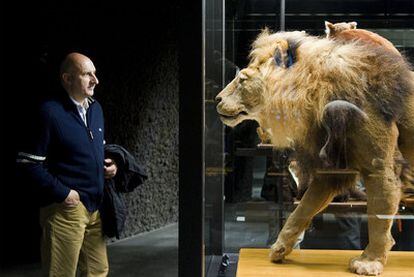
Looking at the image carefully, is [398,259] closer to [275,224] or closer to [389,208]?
[389,208]

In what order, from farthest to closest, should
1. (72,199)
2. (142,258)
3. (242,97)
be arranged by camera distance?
(142,258), (72,199), (242,97)

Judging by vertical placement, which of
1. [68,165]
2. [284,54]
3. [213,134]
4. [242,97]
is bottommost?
[68,165]

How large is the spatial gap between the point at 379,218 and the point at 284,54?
514mm

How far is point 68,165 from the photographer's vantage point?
194 centimetres

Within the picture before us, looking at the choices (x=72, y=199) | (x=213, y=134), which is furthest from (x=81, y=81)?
(x=213, y=134)

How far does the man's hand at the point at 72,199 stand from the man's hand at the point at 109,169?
165 mm

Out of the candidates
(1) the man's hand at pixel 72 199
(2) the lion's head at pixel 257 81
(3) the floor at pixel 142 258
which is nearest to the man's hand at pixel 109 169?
(1) the man's hand at pixel 72 199

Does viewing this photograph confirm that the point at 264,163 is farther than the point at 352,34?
Yes

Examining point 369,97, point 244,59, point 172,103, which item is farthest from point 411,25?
point 172,103

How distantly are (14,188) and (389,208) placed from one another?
228 centimetres

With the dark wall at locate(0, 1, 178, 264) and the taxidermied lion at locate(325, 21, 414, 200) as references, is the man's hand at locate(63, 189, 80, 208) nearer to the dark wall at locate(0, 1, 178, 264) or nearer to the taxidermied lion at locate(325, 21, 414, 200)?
the taxidermied lion at locate(325, 21, 414, 200)

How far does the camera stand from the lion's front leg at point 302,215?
1.83 m

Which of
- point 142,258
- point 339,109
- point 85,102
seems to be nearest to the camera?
point 339,109

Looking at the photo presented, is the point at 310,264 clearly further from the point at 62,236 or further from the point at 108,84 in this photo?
the point at 108,84
